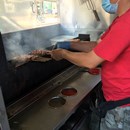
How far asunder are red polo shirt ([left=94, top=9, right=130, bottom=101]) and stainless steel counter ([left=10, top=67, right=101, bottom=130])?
22cm

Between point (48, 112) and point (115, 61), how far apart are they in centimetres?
44

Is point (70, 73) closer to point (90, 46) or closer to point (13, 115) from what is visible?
point (90, 46)

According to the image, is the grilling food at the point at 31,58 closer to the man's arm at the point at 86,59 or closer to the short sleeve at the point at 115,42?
the man's arm at the point at 86,59

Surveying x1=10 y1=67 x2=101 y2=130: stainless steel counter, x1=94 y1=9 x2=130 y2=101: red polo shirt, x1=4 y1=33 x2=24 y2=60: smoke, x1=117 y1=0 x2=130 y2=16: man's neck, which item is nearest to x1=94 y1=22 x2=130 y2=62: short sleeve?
x1=94 y1=9 x2=130 y2=101: red polo shirt

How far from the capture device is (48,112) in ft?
3.27

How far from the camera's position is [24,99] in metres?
1.08

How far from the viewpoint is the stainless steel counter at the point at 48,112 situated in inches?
35.4

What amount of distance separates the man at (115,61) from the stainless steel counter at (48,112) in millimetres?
205

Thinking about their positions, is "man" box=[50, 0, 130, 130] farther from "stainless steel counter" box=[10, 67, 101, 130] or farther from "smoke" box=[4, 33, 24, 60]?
"smoke" box=[4, 33, 24, 60]

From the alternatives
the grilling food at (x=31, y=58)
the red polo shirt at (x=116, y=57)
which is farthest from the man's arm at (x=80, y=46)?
Result: the red polo shirt at (x=116, y=57)

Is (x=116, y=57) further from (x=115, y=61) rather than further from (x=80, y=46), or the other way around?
(x=80, y=46)

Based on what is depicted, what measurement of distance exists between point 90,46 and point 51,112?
499 millimetres

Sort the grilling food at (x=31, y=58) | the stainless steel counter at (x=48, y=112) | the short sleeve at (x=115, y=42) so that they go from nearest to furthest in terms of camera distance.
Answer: the short sleeve at (x=115, y=42) → the stainless steel counter at (x=48, y=112) → the grilling food at (x=31, y=58)

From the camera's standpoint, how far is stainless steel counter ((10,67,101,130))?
90cm
